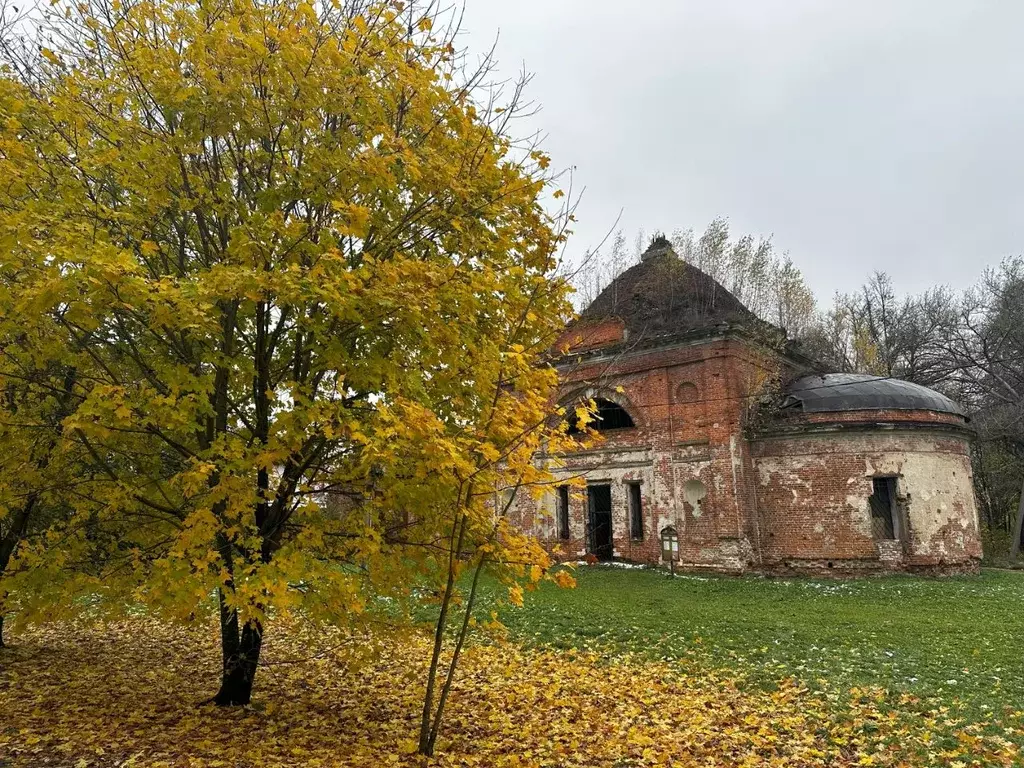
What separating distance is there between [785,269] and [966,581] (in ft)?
44.1

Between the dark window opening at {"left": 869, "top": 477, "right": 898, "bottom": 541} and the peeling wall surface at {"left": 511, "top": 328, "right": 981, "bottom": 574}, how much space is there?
10 centimetres

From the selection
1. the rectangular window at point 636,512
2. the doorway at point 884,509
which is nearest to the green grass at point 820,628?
the doorway at point 884,509

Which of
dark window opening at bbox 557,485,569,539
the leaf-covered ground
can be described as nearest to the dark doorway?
dark window opening at bbox 557,485,569,539

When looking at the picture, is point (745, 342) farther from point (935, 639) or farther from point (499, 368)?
point (499, 368)

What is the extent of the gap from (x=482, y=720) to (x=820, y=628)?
6707 millimetres

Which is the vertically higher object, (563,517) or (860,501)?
(860,501)

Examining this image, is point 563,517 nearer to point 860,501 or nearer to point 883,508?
point 860,501

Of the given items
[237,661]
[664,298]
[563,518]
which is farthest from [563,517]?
[237,661]

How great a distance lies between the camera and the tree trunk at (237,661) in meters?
6.12

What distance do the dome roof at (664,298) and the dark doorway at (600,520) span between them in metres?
5.21

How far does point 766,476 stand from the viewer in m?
18.2

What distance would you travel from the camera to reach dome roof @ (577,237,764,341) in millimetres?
21391

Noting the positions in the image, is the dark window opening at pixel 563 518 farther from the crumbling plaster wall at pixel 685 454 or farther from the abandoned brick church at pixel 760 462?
the crumbling plaster wall at pixel 685 454

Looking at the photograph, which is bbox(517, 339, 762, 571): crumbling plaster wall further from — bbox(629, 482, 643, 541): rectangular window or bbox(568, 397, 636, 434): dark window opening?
bbox(568, 397, 636, 434): dark window opening
